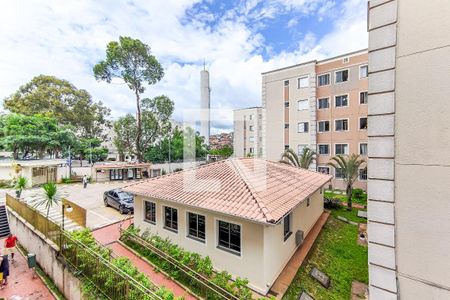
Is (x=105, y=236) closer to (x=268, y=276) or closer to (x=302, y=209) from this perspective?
(x=268, y=276)

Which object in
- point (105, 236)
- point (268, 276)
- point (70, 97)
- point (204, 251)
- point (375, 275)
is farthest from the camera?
point (70, 97)

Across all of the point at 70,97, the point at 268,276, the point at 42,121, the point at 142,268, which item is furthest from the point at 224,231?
the point at 70,97

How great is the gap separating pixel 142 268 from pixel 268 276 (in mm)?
5373

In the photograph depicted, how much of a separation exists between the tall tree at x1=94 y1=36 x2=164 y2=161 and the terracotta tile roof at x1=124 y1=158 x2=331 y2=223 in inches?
1077

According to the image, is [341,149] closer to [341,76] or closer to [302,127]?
[302,127]

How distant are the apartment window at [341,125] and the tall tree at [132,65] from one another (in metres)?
27.8

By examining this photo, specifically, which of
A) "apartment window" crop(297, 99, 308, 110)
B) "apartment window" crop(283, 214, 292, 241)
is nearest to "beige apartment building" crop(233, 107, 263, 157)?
"apartment window" crop(297, 99, 308, 110)

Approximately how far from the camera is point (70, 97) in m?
43.4

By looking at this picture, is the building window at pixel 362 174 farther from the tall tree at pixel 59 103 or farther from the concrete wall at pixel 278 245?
the tall tree at pixel 59 103

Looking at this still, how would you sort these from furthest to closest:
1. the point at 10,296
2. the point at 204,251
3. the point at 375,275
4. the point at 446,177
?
the point at 204,251 < the point at 10,296 < the point at 375,275 < the point at 446,177

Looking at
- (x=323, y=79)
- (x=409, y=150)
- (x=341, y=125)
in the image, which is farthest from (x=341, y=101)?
(x=409, y=150)

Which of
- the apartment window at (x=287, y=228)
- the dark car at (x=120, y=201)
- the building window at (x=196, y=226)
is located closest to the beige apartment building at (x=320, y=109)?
the apartment window at (x=287, y=228)

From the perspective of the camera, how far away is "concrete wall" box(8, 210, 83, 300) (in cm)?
795

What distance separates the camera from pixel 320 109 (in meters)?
27.7
